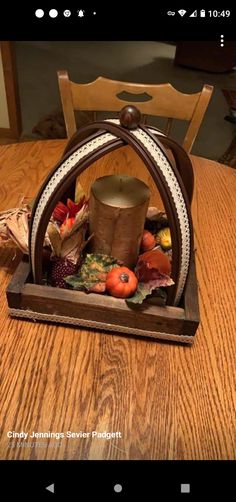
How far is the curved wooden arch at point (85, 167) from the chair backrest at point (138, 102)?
23.8 inches

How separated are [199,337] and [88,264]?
0.23 m

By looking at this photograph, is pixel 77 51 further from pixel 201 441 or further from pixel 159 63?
pixel 201 441

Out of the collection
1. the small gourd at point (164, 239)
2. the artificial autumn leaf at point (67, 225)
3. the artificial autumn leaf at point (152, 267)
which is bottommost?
the small gourd at point (164, 239)

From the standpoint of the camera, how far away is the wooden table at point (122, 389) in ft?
1.82

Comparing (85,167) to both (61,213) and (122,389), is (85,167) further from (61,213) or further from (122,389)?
(122,389)

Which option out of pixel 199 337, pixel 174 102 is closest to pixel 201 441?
pixel 199 337

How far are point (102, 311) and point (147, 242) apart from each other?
170mm

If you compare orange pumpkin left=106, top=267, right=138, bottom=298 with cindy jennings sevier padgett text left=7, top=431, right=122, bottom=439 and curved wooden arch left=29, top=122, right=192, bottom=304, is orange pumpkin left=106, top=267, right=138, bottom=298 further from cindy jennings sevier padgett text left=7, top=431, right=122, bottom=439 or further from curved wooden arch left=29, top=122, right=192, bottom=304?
cindy jennings sevier padgett text left=7, top=431, right=122, bottom=439
